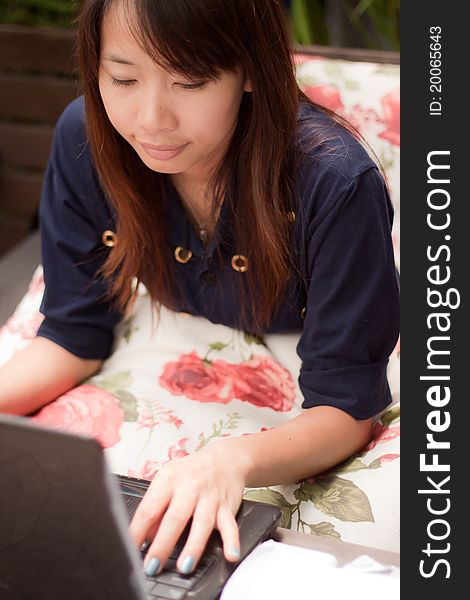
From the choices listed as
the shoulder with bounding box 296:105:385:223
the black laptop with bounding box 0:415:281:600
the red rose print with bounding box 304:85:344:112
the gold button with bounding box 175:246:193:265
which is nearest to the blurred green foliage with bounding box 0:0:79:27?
the red rose print with bounding box 304:85:344:112

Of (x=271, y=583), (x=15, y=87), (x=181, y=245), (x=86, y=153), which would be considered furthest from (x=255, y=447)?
(x=15, y=87)

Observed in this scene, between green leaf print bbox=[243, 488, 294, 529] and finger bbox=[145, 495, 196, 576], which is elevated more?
finger bbox=[145, 495, 196, 576]

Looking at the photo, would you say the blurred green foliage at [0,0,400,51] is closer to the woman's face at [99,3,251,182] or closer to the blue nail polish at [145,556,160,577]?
the woman's face at [99,3,251,182]

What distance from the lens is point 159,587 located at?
715 mm

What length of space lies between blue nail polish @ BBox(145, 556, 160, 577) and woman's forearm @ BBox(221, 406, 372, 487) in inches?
8.1

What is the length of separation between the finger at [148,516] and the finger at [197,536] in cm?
3

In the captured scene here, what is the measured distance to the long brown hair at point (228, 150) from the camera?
0.95 meters

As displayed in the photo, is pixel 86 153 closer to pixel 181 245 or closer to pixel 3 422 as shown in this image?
pixel 181 245

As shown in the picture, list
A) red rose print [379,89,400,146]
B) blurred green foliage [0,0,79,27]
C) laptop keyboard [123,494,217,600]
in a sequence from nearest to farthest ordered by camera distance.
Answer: laptop keyboard [123,494,217,600] < red rose print [379,89,400,146] < blurred green foliage [0,0,79,27]

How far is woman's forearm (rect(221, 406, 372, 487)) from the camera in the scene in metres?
0.96

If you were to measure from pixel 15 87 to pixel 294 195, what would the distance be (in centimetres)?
137

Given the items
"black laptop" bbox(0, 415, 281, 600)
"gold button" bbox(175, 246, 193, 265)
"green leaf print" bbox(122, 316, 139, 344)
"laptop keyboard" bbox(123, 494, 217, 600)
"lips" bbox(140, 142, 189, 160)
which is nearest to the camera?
"black laptop" bbox(0, 415, 281, 600)

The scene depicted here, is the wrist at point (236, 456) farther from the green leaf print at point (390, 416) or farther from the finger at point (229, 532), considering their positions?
the green leaf print at point (390, 416)

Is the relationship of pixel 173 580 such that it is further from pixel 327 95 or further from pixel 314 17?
pixel 314 17
